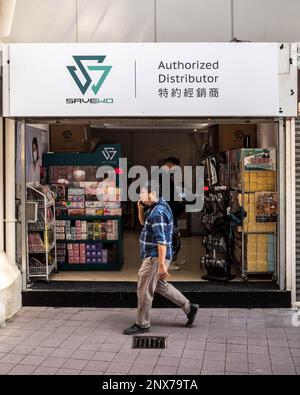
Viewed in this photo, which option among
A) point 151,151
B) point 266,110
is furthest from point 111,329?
point 151,151

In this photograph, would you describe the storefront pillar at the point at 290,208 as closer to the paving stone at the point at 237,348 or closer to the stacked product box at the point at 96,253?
the paving stone at the point at 237,348

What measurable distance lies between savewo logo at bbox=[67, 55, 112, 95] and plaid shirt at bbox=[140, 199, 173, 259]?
6.30 feet

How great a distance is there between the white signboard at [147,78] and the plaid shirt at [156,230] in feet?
5.15

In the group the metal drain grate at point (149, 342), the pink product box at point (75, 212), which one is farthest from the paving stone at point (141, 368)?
the pink product box at point (75, 212)

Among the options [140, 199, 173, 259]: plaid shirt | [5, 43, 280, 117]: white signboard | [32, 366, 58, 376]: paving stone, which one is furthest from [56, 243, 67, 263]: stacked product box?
[32, 366, 58, 376]: paving stone

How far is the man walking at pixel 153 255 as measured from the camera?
6168 mm

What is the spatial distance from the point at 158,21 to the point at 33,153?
271 cm

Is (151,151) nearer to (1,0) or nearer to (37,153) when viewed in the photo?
(37,153)

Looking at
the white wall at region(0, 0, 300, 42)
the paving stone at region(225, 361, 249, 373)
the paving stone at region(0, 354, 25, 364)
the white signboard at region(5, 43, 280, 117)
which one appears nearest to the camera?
the paving stone at region(225, 361, 249, 373)

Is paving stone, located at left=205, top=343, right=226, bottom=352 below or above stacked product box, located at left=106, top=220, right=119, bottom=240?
below

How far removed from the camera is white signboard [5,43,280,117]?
282 inches

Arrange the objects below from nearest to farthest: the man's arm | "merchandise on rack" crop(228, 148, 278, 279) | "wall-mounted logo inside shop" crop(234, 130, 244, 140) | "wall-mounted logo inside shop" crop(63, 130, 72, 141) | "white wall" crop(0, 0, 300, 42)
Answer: the man's arm
"white wall" crop(0, 0, 300, 42)
"merchandise on rack" crop(228, 148, 278, 279)
"wall-mounted logo inside shop" crop(63, 130, 72, 141)
"wall-mounted logo inside shop" crop(234, 130, 244, 140)

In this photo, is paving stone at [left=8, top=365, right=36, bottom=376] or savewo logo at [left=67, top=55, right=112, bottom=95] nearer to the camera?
paving stone at [left=8, top=365, right=36, bottom=376]

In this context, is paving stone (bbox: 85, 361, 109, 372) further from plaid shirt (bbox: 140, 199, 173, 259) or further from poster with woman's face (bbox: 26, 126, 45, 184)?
poster with woman's face (bbox: 26, 126, 45, 184)
